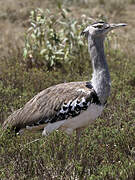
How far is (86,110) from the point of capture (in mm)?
3721

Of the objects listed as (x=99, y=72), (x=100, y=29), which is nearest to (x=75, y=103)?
(x=99, y=72)

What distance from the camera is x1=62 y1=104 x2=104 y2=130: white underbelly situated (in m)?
3.71

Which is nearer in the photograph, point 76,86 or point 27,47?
point 76,86

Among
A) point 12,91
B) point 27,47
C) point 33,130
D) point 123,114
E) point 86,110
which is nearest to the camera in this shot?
point 86,110

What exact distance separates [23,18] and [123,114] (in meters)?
7.55

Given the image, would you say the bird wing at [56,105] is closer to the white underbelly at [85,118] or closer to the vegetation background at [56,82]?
the white underbelly at [85,118]

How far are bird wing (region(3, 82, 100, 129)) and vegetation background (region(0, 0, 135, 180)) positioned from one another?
0.63 feet

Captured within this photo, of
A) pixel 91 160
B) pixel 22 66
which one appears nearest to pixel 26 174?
pixel 91 160

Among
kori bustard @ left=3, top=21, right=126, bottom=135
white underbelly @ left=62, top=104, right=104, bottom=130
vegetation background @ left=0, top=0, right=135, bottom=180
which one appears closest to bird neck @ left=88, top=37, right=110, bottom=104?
kori bustard @ left=3, top=21, right=126, bottom=135

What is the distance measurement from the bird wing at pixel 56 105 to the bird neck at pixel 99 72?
64mm

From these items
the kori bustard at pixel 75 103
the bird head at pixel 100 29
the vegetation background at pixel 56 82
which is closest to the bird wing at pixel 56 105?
the kori bustard at pixel 75 103

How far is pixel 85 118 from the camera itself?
147 inches

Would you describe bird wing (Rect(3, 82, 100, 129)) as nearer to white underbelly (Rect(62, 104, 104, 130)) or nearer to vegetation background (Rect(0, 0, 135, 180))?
white underbelly (Rect(62, 104, 104, 130))

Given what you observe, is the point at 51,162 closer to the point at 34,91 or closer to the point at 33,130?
the point at 33,130
